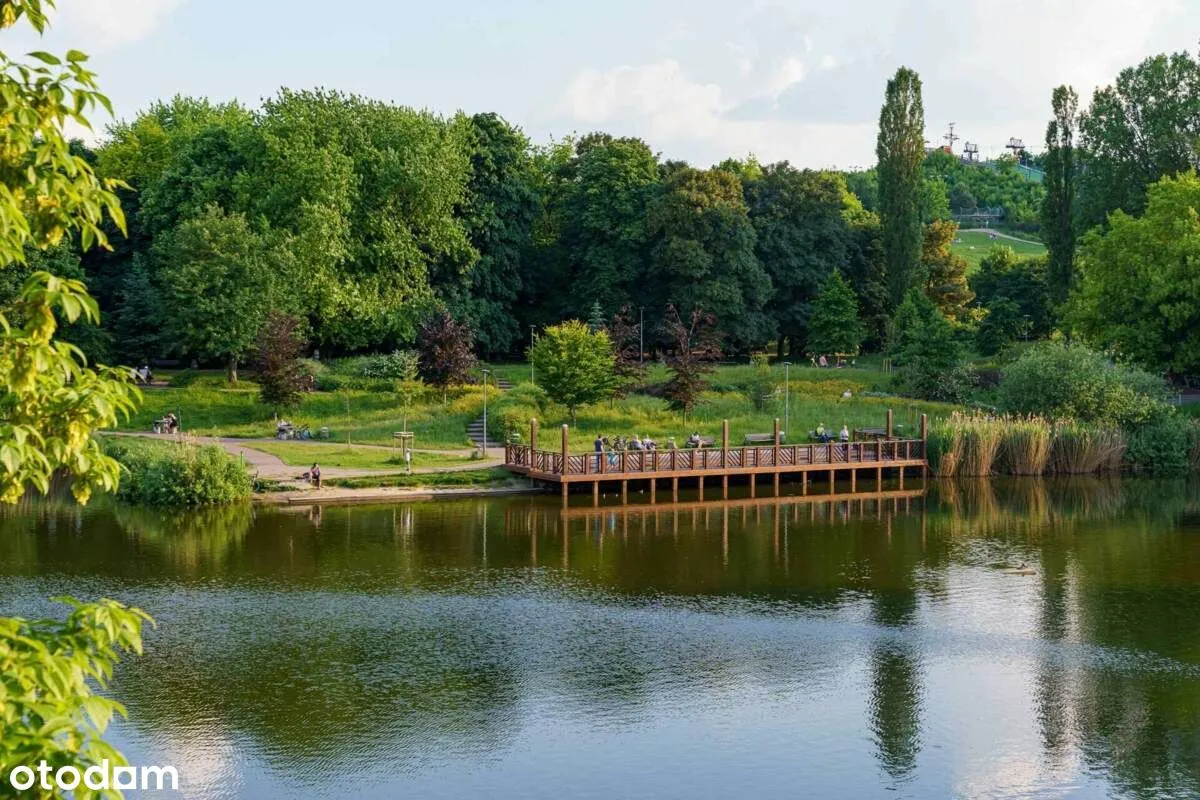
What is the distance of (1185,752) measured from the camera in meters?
22.3

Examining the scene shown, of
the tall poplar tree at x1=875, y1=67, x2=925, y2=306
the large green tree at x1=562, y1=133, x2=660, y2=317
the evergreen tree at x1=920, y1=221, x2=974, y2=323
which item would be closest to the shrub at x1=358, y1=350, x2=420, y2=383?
the large green tree at x1=562, y1=133, x2=660, y2=317

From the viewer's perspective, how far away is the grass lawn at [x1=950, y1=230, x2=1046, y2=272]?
12681cm

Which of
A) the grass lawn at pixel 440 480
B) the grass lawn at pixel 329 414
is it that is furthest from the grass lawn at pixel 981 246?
the grass lawn at pixel 440 480

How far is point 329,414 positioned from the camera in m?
59.8

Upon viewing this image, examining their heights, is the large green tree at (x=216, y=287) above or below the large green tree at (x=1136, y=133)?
below

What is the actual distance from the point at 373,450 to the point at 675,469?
469 inches

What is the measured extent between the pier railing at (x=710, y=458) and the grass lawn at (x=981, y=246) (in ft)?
242

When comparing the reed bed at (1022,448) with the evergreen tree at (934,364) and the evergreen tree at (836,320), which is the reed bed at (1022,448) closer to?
the evergreen tree at (934,364)

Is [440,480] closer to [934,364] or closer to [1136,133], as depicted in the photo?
[934,364]

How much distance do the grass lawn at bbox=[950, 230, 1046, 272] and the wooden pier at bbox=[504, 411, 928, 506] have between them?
73147 mm

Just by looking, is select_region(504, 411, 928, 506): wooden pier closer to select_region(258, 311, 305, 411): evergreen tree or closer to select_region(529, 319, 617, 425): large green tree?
select_region(529, 319, 617, 425): large green tree

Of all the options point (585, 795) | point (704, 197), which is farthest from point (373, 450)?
point (585, 795)

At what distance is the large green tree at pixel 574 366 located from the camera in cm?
5609

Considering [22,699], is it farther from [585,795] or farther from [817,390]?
[817,390]
